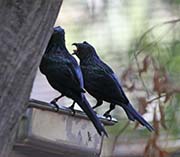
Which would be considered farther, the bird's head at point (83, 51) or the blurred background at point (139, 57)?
the blurred background at point (139, 57)

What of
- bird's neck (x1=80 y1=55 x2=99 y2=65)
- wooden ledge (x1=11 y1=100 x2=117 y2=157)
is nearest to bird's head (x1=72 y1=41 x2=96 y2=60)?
bird's neck (x1=80 y1=55 x2=99 y2=65)

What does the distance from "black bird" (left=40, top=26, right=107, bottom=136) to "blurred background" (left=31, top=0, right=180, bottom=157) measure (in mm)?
668

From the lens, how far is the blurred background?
2.11 meters

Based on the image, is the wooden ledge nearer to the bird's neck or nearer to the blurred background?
the bird's neck

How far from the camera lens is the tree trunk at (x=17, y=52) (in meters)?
0.98

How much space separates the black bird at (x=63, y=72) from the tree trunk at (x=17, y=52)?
22cm

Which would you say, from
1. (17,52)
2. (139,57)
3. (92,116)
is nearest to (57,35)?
(92,116)

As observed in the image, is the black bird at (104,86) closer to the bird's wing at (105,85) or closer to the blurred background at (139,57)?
the bird's wing at (105,85)

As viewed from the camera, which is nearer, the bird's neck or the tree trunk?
the tree trunk

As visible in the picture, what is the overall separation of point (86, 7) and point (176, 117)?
19.7 inches

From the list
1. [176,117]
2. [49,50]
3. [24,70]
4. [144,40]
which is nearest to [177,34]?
[144,40]

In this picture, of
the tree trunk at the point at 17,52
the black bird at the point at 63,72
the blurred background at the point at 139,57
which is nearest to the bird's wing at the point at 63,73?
the black bird at the point at 63,72

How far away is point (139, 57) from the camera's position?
229 centimetres

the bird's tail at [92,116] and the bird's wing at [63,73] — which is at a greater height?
the bird's wing at [63,73]
